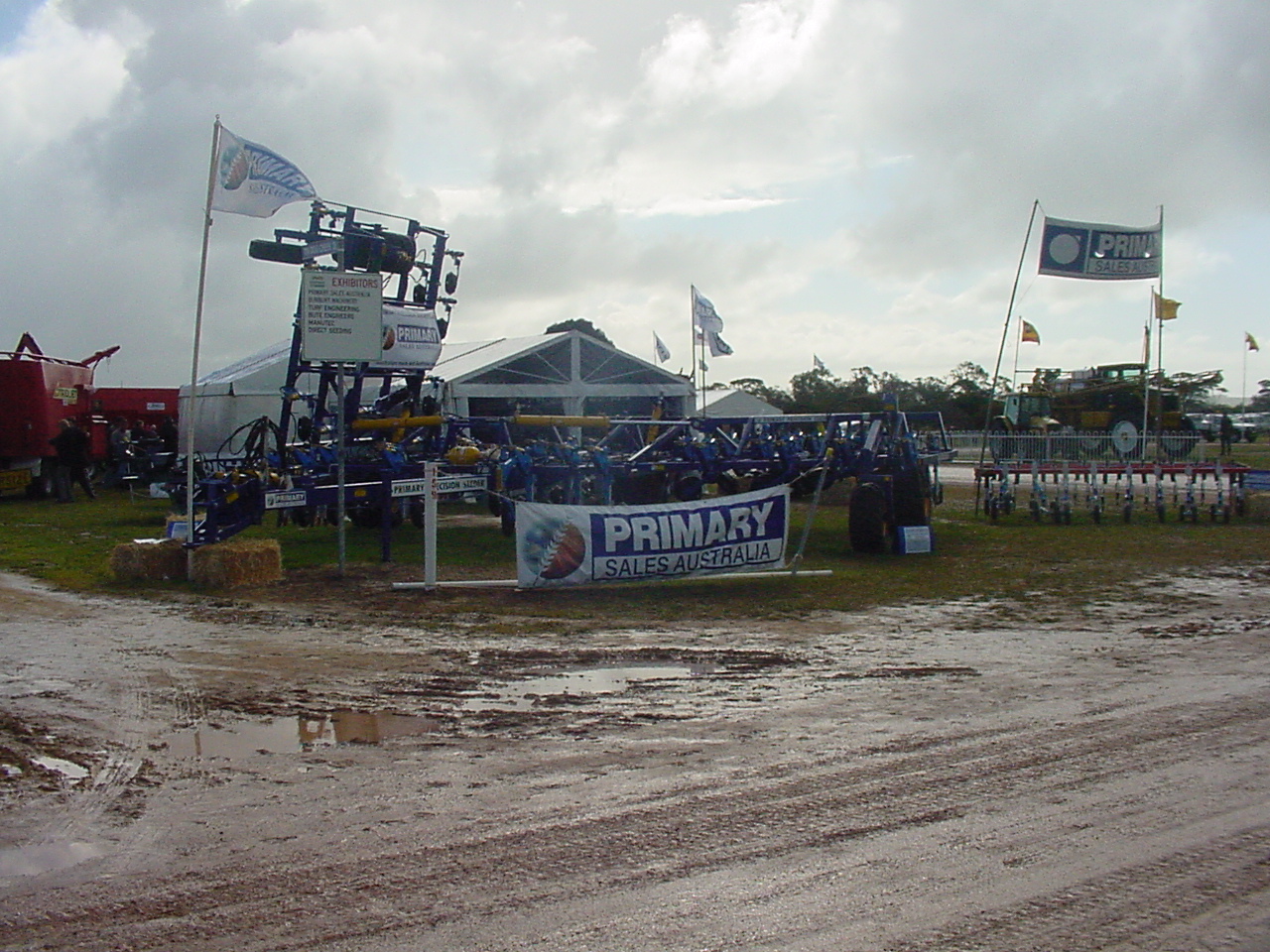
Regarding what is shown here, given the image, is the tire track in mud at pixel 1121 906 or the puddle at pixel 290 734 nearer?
the tire track in mud at pixel 1121 906

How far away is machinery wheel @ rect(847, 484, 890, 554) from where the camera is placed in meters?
16.6

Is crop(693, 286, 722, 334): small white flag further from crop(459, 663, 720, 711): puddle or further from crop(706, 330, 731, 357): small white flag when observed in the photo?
crop(459, 663, 720, 711): puddle

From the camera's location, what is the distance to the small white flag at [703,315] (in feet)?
106

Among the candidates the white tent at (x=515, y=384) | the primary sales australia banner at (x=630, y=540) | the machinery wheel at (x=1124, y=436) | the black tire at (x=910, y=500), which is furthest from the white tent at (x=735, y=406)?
the primary sales australia banner at (x=630, y=540)

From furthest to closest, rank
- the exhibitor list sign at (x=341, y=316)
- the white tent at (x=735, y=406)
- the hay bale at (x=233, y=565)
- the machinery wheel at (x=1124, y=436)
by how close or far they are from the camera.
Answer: the white tent at (x=735, y=406)
the machinery wheel at (x=1124, y=436)
the exhibitor list sign at (x=341, y=316)
the hay bale at (x=233, y=565)

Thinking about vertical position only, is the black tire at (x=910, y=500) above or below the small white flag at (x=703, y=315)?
below

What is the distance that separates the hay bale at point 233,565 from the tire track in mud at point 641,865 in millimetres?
8695

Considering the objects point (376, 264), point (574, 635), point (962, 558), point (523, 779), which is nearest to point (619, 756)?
point (523, 779)

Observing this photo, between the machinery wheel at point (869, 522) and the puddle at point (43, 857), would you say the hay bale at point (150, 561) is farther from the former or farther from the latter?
the machinery wheel at point (869, 522)

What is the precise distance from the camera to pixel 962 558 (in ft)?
52.9

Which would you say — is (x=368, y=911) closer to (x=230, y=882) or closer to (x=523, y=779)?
(x=230, y=882)

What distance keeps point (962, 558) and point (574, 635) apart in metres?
7.68

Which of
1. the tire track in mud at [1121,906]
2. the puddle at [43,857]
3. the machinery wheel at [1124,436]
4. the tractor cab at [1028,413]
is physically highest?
the tractor cab at [1028,413]

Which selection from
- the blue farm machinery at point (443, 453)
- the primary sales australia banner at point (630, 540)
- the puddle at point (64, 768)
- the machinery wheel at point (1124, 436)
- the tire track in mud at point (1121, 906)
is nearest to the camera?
the tire track in mud at point (1121, 906)
